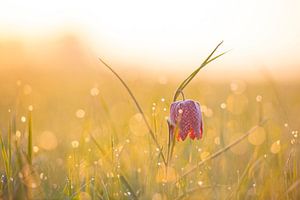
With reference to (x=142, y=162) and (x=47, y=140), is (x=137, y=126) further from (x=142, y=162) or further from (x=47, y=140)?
(x=47, y=140)

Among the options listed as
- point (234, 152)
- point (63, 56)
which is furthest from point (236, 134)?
point (63, 56)

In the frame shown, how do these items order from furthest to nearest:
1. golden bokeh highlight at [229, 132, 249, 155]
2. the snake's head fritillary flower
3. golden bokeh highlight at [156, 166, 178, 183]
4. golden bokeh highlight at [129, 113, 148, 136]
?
golden bokeh highlight at [229, 132, 249, 155] < golden bokeh highlight at [129, 113, 148, 136] < the snake's head fritillary flower < golden bokeh highlight at [156, 166, 178, 183]

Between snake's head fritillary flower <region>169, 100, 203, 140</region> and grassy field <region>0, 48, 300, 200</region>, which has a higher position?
snake's head fritillary flower <region>169, 100, 203, 140</region>

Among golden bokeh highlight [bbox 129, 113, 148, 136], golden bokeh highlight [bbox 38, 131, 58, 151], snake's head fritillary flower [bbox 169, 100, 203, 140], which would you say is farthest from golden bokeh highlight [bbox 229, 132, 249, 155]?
golden bokeh highlight [bbox 38, 131, 58, 151]

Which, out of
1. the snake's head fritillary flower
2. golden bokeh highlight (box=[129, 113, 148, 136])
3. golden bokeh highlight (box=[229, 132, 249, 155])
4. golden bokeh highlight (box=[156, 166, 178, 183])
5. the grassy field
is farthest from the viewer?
golden bokeh highlight (box=[229, 132, 249, 155])

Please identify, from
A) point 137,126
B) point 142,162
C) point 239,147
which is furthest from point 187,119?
point 239,147

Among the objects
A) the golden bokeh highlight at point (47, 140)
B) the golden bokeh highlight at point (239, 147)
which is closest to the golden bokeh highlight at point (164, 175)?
the golden bokeh highlight at point (239, 147)

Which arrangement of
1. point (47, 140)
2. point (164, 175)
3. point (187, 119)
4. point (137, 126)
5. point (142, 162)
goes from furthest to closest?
point (47, 140) → point (137, 126) → point (142, 162) → point (187, 119) → point (164, 175)

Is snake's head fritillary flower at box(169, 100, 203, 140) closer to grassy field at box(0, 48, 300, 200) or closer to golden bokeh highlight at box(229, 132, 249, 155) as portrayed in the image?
grassy field at box(0, 48, 300, 200)
